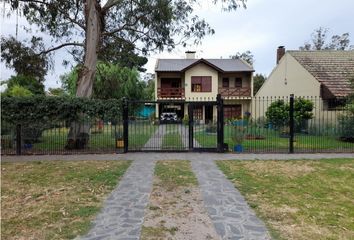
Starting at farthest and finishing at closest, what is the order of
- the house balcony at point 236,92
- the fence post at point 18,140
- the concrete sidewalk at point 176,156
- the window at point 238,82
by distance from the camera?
the window at point 238,82 < the house balcony at point 236,92 < the fence post at point 18,140 < the concrete sidewalk at point 176,156

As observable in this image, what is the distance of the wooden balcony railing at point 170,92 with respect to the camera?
110 ft

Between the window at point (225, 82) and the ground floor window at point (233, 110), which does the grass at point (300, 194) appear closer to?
the ground floor window at point (233, 110)

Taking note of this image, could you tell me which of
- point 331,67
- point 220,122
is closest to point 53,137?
point 220,122

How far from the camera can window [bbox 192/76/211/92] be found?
3422 cm

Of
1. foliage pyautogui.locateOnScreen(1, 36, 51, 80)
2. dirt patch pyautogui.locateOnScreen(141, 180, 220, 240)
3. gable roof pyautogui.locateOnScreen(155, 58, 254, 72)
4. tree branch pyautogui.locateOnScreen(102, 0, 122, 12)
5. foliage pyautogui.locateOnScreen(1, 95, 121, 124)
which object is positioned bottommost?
dirt patch pyautogui.locateOnScreen(141, 180, 220, 240)

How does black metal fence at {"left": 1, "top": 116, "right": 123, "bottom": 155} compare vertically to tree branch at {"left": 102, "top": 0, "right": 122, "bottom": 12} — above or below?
below

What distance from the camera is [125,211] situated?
214 inches

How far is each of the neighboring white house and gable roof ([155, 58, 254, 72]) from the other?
8235 millimetres

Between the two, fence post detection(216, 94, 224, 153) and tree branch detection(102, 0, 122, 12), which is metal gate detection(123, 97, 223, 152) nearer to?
fence post detection(216, 94, 224, 153)

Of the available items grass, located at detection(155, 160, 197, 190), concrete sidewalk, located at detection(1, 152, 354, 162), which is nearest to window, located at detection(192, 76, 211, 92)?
concrete sidewalk, located at detection(1, 152, 354, 162)

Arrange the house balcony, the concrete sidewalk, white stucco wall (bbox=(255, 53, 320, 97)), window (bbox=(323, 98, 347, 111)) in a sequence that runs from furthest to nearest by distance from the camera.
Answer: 1. the house balcony
2. white stucco wall (bbox=(255, 53, 320, 97))
3. window (bbox=(323, 98, 347, 111))
4. the concrete sidewalk

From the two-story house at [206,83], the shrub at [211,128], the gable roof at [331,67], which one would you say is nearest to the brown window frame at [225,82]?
the two-story house at [206,83]

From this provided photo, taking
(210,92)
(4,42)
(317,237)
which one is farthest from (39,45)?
(210,92)

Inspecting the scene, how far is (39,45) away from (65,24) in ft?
5.49
